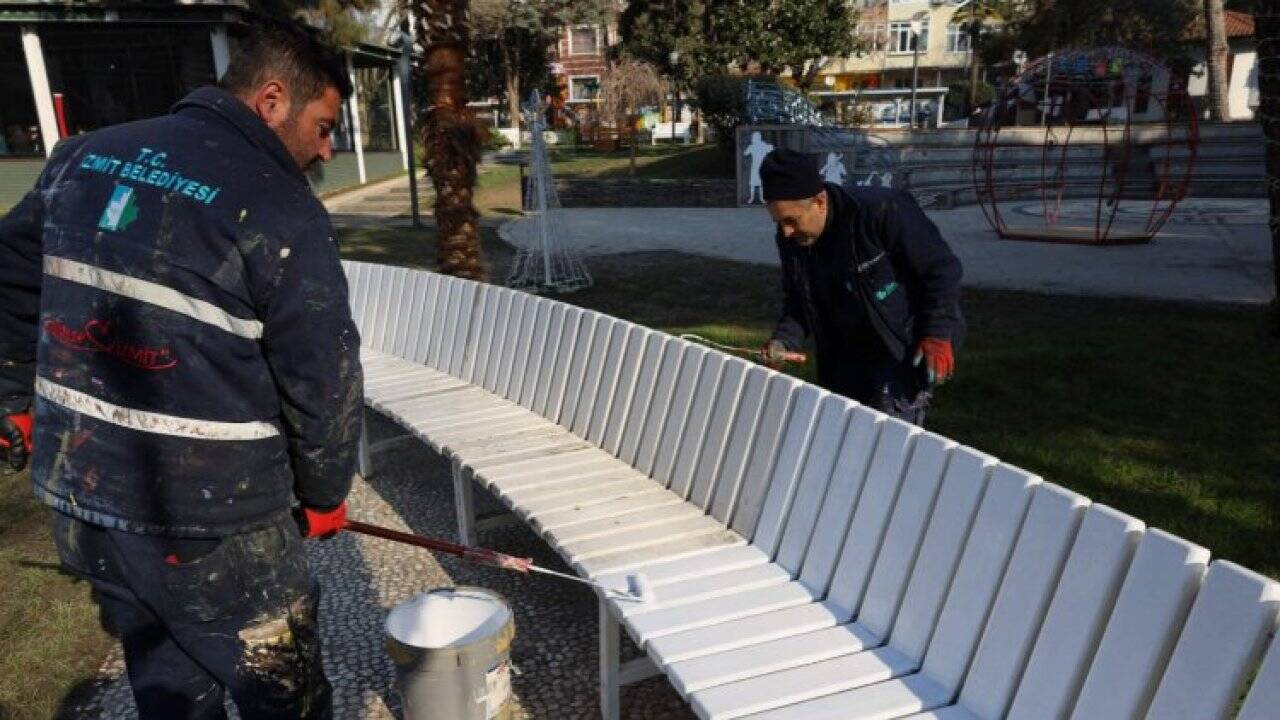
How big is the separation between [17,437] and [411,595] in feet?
5.41

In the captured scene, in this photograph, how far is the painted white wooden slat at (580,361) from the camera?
14.0 feet

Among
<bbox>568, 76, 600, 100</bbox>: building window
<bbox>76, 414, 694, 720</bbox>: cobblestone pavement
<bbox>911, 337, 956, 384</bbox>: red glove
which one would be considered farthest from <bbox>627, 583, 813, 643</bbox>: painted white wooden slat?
<bbox>568, 76, 600, 100</bbox>: building window

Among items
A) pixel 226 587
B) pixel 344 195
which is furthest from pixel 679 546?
pixel 344 195

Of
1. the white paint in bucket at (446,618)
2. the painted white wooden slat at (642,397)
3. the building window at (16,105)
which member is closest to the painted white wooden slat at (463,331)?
the painted white wooden slat at (642,397)

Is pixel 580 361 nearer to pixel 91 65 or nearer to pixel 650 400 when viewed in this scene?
pixel 650 400

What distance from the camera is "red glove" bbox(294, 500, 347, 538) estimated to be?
7.20 ft

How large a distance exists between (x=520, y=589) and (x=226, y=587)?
6.38 feet

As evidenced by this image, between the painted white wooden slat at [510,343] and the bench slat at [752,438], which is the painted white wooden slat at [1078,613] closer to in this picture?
the bench slat at [752,438]

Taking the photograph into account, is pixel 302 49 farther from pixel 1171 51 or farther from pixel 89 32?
pixel 1171 51

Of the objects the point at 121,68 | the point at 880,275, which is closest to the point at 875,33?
the point at 121,68

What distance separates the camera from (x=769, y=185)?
3213mm

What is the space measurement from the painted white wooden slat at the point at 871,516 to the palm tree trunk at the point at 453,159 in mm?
6218

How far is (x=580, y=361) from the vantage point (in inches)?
171

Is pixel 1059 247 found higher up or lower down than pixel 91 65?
lower down
